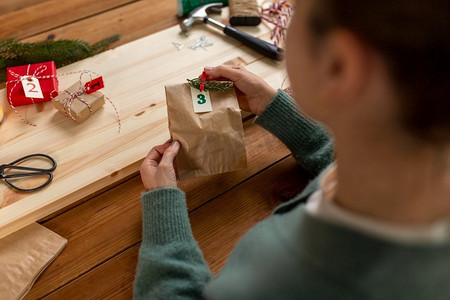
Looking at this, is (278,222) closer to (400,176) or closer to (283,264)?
(283,264)

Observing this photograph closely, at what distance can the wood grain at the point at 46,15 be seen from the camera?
1.23 meters

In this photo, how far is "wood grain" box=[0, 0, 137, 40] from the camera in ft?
4.04

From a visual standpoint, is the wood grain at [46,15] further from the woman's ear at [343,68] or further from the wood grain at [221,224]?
the woman's ear at [343,68]

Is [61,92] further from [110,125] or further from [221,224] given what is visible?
[221,224]

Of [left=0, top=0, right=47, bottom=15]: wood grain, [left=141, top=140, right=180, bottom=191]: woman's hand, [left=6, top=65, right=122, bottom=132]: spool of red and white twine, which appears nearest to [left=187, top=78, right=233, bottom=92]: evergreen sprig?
[left=141, top=140, right=180, bottom=191]: woman's hand

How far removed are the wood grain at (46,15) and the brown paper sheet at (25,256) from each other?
0.64 m

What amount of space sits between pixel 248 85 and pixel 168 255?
0.40 meters

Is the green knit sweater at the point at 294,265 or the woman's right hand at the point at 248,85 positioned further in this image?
the woman's right hand at the point at 248,85

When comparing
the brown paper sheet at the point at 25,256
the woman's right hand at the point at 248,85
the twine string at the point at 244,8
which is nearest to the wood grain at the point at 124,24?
the twine string at the point at 244,8

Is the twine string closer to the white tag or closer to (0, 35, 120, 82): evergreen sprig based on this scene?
(0, 35, 120, 82): evergreen sprig

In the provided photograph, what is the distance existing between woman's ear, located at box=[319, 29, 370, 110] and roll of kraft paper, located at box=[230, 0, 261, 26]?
2.69 ft

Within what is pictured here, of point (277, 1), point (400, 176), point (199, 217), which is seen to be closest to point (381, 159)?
point (400, 176)

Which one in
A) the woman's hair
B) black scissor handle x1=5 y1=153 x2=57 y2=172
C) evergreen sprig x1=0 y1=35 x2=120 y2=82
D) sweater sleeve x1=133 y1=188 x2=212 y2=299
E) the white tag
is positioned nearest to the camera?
the woman's hair

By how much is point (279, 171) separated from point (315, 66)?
485 millimetres
